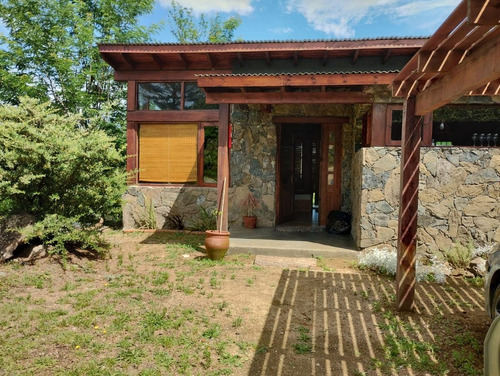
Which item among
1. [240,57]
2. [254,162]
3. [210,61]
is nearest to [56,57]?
[210,61]

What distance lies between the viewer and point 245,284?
183 inches

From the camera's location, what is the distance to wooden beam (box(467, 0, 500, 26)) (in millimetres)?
1908

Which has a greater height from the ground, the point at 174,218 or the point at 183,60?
the point at 183,60

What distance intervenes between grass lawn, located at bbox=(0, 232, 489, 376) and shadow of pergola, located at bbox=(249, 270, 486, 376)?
0.01 metres

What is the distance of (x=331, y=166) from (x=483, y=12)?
6124mm

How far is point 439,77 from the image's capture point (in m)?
3.35

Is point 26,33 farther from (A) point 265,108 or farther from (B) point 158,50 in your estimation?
(A) point 265,108

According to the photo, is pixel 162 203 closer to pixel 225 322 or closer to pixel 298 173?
pixel 298 173

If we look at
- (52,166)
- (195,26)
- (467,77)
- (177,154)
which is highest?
(195,26)

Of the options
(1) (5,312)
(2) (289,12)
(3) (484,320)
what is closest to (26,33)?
(1) (5,312)

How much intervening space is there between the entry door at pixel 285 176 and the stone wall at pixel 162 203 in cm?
205

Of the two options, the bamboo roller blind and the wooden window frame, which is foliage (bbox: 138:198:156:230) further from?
the bamboo roller blind

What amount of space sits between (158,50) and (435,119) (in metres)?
7.46

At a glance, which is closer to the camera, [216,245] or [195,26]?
[216,245]
